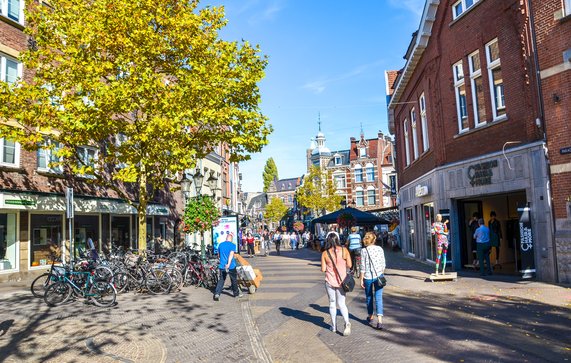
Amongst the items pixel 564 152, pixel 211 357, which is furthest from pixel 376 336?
pixel 564 152

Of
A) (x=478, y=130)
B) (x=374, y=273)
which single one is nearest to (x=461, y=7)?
(x=478, y=130)

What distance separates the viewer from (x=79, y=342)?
7.11m

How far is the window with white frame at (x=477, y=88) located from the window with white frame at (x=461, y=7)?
1.59 m

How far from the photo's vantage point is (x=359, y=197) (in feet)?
205

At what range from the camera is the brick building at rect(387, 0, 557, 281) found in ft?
39.7

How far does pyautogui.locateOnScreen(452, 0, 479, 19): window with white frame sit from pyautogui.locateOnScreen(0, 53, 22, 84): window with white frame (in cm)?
1524

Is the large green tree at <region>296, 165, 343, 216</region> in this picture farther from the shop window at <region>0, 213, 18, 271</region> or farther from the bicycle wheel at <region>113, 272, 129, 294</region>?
the bicycle wheel at <region>113, 272, 129, 294</region>

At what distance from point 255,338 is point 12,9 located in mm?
15399

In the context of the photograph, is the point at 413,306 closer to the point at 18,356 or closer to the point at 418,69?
the point at 18,356

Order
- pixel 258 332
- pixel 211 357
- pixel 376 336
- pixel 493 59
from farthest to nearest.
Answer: pixel 493 59, pixel 258 332, pixel 376 336, pixel 211 357

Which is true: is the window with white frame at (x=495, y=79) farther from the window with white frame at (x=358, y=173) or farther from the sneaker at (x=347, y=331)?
the window with white frame at (x=358, y=173)

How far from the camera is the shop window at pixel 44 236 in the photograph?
16.4 m

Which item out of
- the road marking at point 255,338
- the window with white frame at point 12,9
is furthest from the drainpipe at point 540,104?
the window with white frame at point 12,9

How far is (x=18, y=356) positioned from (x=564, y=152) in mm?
12093
